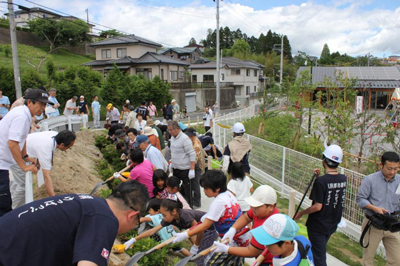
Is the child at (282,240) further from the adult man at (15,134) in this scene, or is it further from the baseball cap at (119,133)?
the baseball cap at (119,133)

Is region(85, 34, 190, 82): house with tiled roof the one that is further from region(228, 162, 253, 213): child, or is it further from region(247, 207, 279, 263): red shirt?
region(247, 207, 279, 263): red shirt

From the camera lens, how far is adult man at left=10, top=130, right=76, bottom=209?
3.95 m

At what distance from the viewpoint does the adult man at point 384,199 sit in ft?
12.8

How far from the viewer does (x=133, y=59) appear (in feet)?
119

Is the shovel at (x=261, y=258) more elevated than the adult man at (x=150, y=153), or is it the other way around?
the adult man at (x=150, y=153)

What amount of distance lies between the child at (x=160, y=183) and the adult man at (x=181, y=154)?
38.3 inches

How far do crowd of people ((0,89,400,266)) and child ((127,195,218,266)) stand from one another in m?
0.01

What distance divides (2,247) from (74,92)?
24377 millimetres

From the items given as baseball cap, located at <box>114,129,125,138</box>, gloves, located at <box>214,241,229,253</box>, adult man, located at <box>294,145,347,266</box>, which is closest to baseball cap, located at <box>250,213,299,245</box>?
gloves, located at <box>214,241,229,253</box>

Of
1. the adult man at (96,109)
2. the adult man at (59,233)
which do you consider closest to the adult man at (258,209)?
the adult man at (59,233)

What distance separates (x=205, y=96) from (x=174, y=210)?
36512 millimetres

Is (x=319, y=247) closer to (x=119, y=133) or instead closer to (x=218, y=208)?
(x=218, y=208)

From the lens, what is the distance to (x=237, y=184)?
4609mm

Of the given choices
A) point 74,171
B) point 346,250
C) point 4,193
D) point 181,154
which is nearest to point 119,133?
point 74,171
